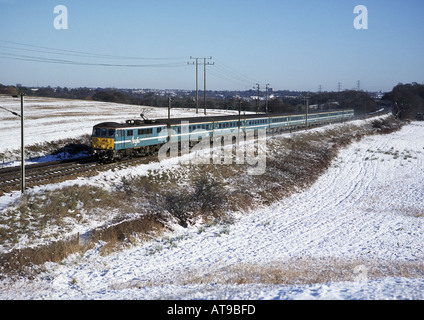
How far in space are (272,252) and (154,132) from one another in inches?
650

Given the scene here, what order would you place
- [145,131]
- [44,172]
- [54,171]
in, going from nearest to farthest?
[44,172] < [54,171] < [145,131]

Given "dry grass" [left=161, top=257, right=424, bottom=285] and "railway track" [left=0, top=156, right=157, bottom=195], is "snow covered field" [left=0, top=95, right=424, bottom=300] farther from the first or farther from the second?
"railway track" [left=0, top=156, right=157, bottom=195]

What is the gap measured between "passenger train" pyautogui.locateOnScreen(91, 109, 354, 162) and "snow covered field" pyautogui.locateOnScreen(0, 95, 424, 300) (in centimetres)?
273

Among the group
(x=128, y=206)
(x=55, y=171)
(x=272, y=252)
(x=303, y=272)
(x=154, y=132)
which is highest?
(x=154, y=132)

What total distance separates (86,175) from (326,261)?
51.1 ft

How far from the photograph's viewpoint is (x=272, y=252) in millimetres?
18969

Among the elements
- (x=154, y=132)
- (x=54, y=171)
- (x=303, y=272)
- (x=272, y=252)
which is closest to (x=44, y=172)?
(x=54, y=171)

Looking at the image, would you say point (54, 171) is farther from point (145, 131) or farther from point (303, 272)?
point (303, 272)

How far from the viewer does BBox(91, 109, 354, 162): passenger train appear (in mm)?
27641

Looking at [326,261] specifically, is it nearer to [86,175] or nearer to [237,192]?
[237,192]

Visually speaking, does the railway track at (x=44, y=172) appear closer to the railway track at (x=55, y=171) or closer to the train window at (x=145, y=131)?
the railway track at (x=55, y=171)
